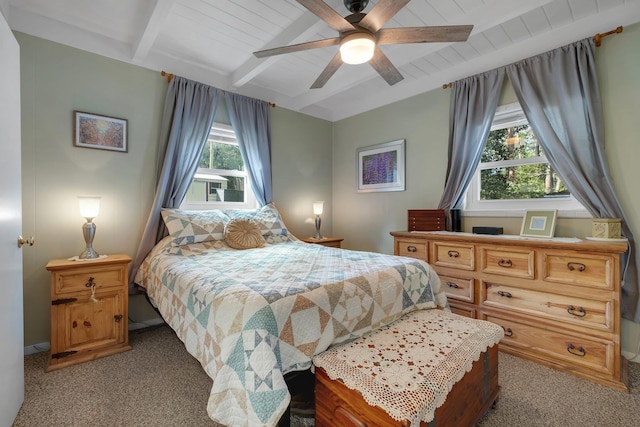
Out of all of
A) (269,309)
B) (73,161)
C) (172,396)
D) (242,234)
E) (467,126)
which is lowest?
(172,396)

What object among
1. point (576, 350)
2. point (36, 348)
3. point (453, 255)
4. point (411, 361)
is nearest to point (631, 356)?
point (576, 350)

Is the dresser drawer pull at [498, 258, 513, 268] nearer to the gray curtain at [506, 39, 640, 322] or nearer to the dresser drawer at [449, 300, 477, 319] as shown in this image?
the dresser drawer at [449, 300, 477, 319]

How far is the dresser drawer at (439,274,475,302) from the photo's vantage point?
2.46 metres

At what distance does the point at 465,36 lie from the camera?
5.48 feet

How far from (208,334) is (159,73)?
A: 108 inches

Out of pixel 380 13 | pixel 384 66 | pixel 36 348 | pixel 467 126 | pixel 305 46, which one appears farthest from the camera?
pixel 467 126

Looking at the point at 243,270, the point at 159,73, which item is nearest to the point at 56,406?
the point at 243,270

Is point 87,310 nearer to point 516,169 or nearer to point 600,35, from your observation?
point 516,169

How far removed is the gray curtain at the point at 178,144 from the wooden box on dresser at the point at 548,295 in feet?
8.61

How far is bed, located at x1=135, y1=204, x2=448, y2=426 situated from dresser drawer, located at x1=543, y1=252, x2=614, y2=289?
2.71 ft

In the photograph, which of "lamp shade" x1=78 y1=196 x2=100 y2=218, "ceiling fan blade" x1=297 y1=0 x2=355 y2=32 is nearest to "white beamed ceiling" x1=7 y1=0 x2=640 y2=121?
"ceiling fan blade" x1=297 y1=0 x2=355 y2=32

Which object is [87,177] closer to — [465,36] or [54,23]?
[54,23]

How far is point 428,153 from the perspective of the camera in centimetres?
330

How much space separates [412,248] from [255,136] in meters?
2.26
